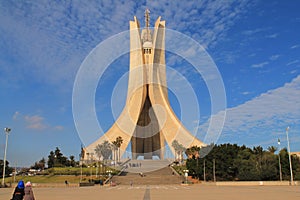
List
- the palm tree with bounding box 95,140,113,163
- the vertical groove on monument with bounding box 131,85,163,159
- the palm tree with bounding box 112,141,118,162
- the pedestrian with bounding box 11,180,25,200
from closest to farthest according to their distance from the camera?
the pedestrian with bounding box 11,180,25,200, the palm tree with bounding box 112,141,118,162, the palm tree with bounding box 95,140,113,163, the vertical groove on monument with bounding box 131,85,163,159

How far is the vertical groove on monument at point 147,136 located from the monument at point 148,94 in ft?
2.63

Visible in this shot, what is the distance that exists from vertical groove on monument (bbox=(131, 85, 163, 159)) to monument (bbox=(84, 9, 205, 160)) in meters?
0.80

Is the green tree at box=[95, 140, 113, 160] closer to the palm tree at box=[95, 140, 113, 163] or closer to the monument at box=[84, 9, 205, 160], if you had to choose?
the palm tree at box=[95, 140, 113, 163]

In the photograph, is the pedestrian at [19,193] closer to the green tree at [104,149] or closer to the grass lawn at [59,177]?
the grass lawn at [59,177]

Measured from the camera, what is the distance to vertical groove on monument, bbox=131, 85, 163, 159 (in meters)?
40.2

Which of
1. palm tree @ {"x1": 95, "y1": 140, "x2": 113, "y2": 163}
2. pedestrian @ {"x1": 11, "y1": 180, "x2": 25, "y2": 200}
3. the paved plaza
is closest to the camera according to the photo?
pedestrian @ {"x1": 11, "y1": 180, "x2": 25, "y2": 200}

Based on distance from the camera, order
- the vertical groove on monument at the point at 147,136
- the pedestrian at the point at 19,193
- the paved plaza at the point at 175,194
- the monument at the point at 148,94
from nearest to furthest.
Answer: the pedestrian at the point at 19,193 → the paved plaza at the point at 175,194 → the monument at the point at 148,94 → the vertical groove on monument at the point at 147,136

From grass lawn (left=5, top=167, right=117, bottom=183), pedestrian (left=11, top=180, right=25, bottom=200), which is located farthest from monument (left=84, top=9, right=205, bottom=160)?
pedestrian (left=11, top=180, right=25, bottom=200)

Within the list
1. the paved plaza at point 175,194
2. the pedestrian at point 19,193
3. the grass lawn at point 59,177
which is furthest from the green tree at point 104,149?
the pedestrian at point 19,193

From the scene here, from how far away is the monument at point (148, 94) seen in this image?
3605 centimetres

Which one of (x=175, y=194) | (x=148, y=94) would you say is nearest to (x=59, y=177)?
(x=148, y=94)

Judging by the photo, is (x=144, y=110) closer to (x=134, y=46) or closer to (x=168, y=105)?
(x=168, y=105)

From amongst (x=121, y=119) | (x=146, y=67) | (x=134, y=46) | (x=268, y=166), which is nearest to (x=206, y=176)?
(x=268, y=166)

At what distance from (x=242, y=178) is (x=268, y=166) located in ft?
6.58
